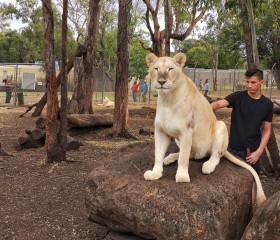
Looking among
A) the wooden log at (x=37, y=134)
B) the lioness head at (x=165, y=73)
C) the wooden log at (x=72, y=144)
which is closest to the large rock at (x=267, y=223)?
the lioness head at (x=165, y=73)

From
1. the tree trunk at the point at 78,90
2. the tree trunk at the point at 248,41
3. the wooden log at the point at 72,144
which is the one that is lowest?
the wooden log at the point at 72,144

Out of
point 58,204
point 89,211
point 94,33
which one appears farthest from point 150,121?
point 89,211

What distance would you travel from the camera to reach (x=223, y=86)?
44500 millimetres

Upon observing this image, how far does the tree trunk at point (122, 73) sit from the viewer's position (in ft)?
36.5

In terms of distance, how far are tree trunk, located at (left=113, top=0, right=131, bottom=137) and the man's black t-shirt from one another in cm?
662

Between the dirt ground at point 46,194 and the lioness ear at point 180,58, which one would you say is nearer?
the lioness ear at point 180,58

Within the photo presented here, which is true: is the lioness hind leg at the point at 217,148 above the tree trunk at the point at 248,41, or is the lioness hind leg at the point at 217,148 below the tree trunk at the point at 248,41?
below

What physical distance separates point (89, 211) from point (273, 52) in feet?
151

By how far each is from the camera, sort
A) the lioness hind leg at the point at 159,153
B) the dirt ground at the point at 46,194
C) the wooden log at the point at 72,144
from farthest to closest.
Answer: the wooden log at the point at 72,144 < the dirt ground at the point at 46,194 < the lioness hind leg at the point at 159,153

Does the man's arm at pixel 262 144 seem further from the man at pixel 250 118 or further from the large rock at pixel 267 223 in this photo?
the large rock at pixel 267 223

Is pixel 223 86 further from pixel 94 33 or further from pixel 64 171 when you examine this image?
pixel 64 171

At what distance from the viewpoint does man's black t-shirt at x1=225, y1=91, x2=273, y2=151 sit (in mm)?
4797

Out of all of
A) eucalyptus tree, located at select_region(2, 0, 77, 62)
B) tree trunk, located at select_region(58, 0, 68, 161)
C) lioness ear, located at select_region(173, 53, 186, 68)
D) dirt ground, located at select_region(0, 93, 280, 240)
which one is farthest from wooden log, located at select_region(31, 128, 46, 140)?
eucalyptus tree, located at select_region(2, 0, 77, 62)

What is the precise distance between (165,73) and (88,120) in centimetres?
814
